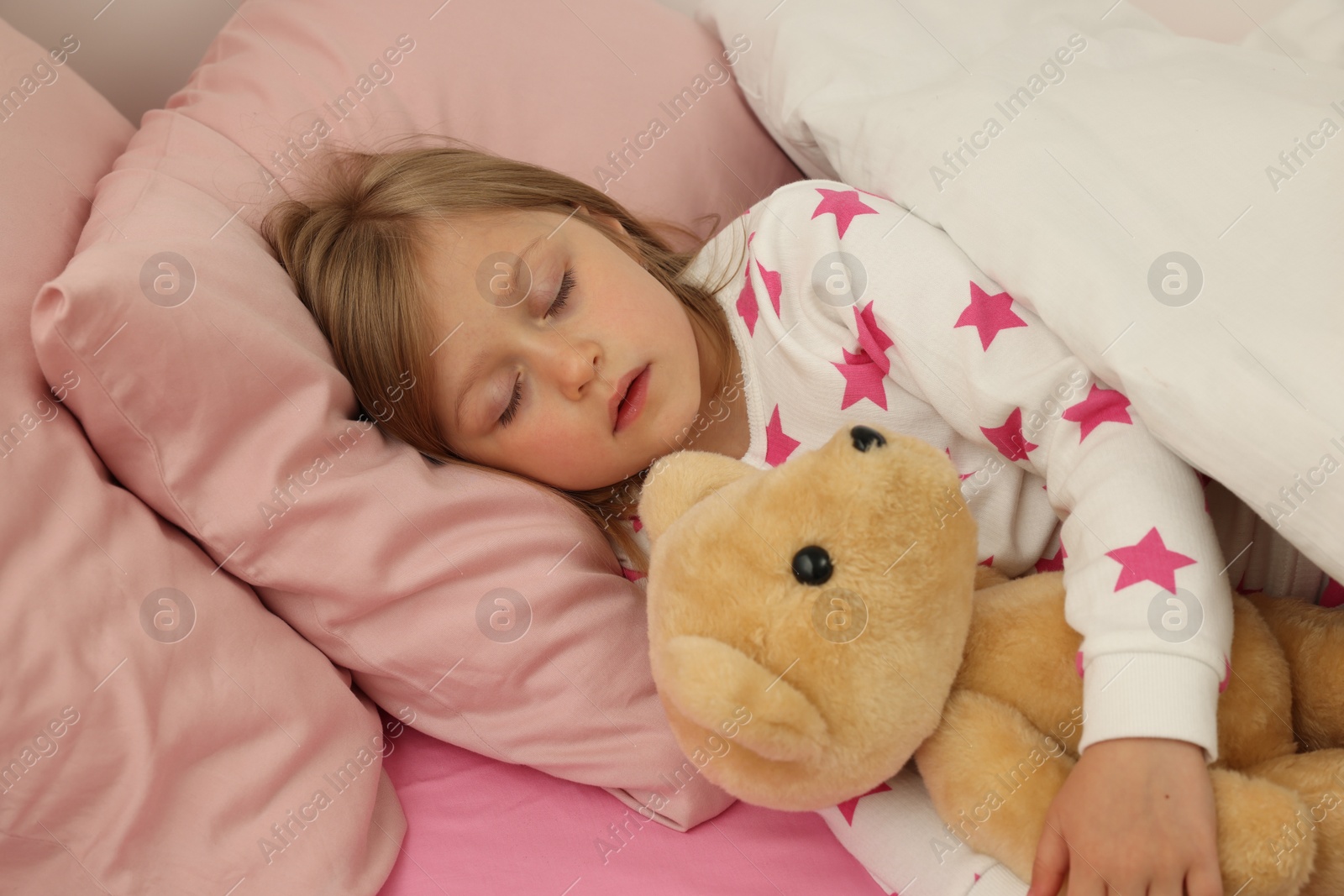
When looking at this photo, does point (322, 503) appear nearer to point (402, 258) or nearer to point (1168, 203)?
point (402, 258)

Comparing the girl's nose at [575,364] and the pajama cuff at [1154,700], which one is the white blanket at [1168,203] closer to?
the pajama cuff at [1154,700]

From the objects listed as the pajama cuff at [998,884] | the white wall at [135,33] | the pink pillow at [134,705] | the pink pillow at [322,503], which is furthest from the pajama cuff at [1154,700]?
the white wall at [135,33]

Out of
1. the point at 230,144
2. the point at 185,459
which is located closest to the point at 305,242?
the point at 230,144

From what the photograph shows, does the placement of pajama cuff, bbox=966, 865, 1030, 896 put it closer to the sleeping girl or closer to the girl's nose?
the sleeping girl

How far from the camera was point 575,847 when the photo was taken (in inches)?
32.9

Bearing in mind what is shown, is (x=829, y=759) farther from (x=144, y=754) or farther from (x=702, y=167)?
(x=702, y=167)

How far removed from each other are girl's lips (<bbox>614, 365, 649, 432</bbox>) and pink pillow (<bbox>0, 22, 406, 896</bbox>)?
36 centimetres

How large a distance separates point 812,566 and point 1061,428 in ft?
1.07

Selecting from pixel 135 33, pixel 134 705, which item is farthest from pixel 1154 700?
pixel 135 33

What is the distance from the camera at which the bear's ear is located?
721 mm

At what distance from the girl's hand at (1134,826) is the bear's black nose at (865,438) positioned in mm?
267

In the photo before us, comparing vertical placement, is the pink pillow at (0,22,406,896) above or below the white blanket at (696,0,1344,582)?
below

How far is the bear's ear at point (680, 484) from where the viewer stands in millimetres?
721

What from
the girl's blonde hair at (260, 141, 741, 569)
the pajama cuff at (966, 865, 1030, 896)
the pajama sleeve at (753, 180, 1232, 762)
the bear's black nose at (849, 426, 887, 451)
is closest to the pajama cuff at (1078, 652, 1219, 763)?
the pajama sleeve at (753, 180, 1232, 762)
